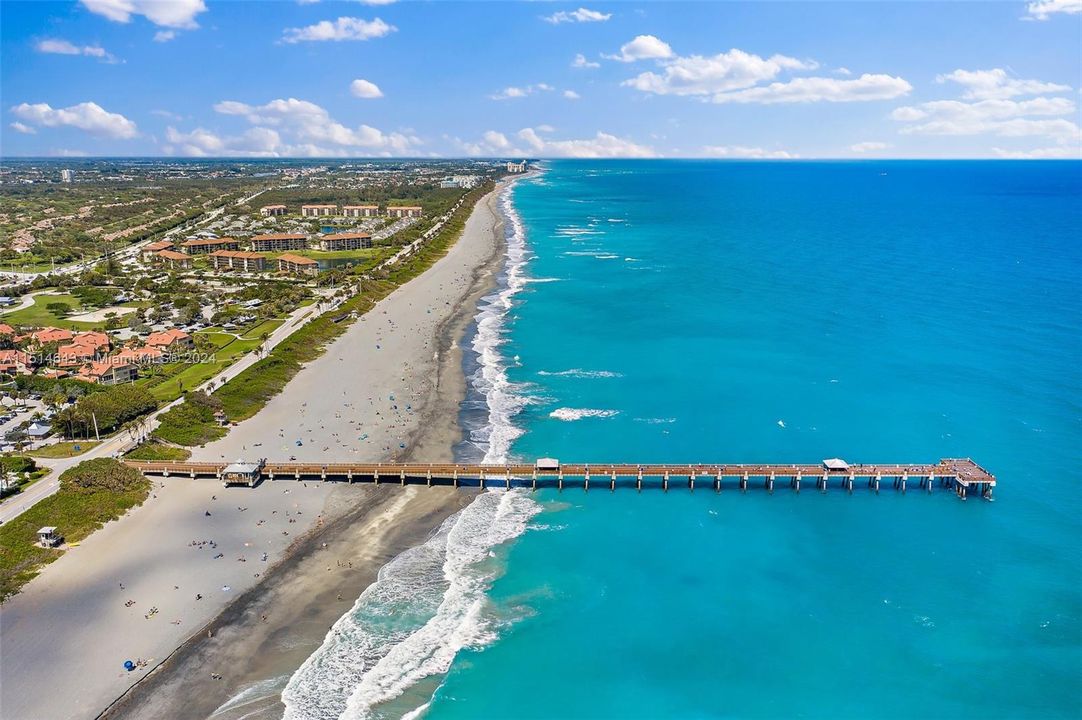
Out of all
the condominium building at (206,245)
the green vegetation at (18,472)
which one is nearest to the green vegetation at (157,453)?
the green vegetation at (18,472)

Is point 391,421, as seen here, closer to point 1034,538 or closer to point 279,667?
point 279,667

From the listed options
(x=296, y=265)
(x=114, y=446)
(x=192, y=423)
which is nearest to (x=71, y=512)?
(x=114, y=446)

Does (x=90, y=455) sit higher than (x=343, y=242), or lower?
lower

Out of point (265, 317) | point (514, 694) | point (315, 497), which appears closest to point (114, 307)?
point (265, 317)

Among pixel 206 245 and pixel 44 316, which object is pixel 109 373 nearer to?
pixel 44 316

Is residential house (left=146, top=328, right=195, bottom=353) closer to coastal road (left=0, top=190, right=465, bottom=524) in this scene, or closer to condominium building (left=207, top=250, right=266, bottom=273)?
coastal road (left=0, top=190, right=465, bottom=524)

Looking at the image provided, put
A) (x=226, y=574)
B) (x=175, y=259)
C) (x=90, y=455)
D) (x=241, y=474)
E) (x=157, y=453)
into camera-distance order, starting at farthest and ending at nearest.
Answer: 1. (x=175, y=259)
2. (x=157, y=453)
3. (x=90, y=455)
4. (x=241, y=474)
5. (x=226, y=574)

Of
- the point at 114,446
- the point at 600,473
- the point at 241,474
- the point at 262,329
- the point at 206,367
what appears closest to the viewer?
the point at 241,474
